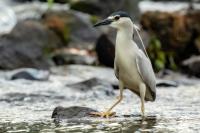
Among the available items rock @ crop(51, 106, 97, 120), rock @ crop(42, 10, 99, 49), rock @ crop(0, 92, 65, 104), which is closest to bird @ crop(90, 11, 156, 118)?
rock @ crop(51, 106, 97, 120)

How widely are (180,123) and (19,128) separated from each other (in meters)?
1.97

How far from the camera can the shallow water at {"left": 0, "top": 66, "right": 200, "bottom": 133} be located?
7449 mm

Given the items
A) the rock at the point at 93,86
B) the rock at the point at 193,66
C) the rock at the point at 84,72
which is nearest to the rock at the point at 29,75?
the rock at the point at 84,72

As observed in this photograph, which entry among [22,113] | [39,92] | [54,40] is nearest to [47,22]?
[54,40]

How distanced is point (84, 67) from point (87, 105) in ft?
19.8

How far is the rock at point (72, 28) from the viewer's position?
1912cm

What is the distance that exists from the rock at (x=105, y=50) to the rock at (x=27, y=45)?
145cm

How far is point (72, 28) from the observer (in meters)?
19.5

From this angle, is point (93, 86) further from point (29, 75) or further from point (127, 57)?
point (127, 57)

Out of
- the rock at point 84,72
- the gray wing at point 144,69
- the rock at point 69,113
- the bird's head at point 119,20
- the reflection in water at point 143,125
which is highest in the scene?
the rock at point 84,72

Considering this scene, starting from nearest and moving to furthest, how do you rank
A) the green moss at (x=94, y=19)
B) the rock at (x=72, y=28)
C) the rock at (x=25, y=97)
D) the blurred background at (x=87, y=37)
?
the rock at (x=25, y=97) → the blurred background at (x=87, y=37) → the rock at (x=72, y=28) → the green moss at (x=94, y=19)

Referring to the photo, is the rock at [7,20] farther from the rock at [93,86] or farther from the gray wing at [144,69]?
the gray wing at [144,69]

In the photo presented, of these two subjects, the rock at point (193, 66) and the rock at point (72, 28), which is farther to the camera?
the rock at point (72, 28)

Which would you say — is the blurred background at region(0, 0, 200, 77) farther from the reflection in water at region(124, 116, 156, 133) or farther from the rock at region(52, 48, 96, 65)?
the reflection in water at region(124, 116, 156, 133)
